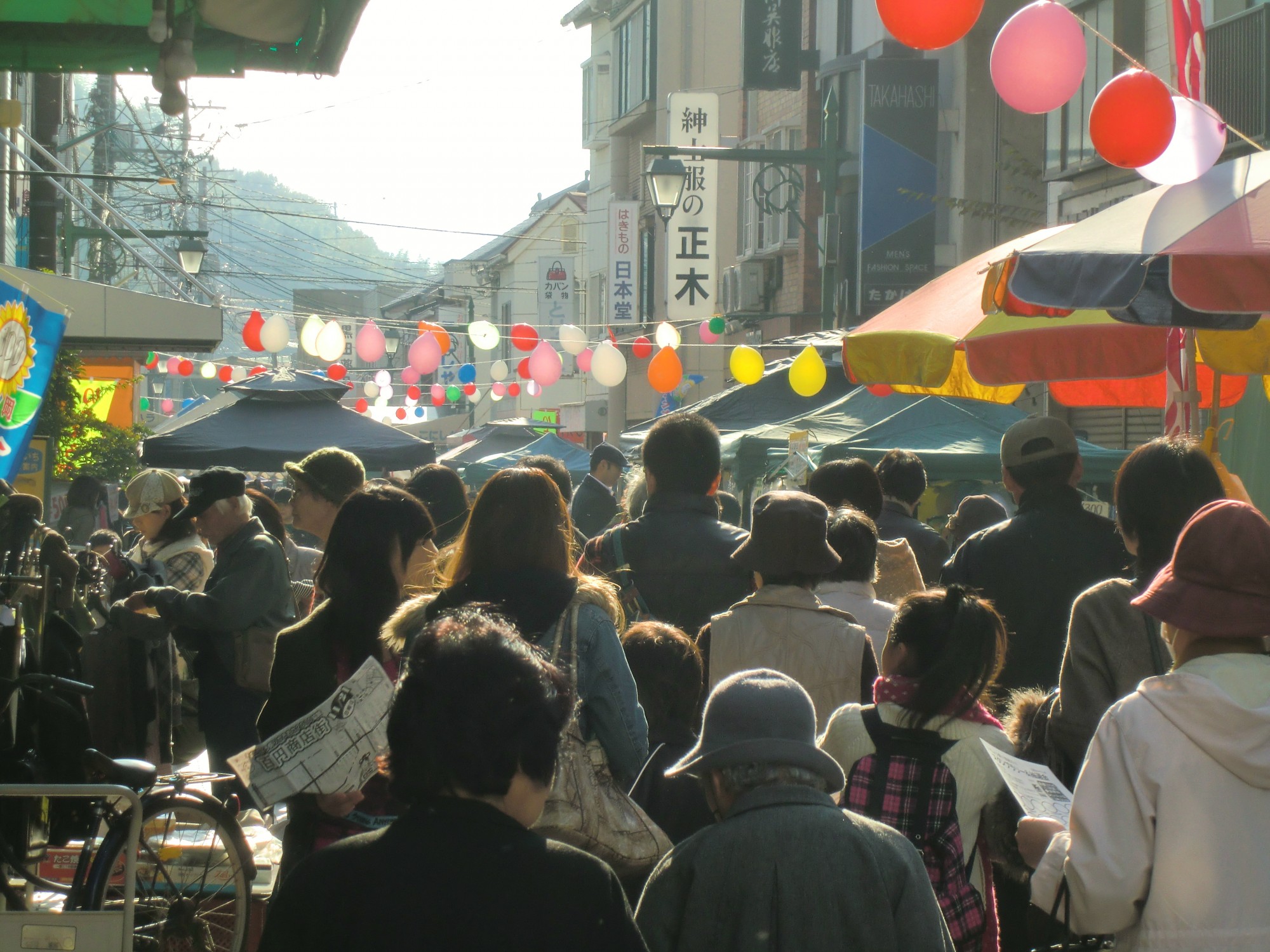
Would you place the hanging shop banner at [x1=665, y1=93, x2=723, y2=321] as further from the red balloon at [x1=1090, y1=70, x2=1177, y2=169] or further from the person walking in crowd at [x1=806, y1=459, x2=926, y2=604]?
the red balloon at [x1=1090, y1=70, x2=1177, y2=169]

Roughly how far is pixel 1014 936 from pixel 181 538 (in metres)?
4.78

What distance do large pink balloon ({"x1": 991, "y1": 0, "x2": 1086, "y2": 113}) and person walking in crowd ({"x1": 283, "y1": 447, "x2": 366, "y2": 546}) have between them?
10.1 ft

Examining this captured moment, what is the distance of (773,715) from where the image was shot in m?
2.64

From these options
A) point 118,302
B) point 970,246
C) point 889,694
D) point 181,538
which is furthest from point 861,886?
point 970,246

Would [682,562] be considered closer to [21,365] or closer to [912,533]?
[912,533]

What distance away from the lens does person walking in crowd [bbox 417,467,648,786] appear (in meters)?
3.39

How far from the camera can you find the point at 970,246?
18641 millimetres

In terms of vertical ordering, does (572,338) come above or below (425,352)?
above

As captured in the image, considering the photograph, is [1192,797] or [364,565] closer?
[1192,797]

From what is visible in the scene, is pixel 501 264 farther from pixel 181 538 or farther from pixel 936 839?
pixel 936 839

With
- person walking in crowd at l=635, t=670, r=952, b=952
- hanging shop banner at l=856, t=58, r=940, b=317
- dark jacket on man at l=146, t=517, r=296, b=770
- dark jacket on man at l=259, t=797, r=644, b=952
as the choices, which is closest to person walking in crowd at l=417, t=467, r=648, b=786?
person walking in crowd at l=635, t=670, r=952, b=952

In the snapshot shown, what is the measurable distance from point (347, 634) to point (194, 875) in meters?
1.79

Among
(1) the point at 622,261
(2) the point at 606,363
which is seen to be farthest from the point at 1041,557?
(1) the point at 622,261

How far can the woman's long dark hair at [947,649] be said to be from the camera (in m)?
3.36
